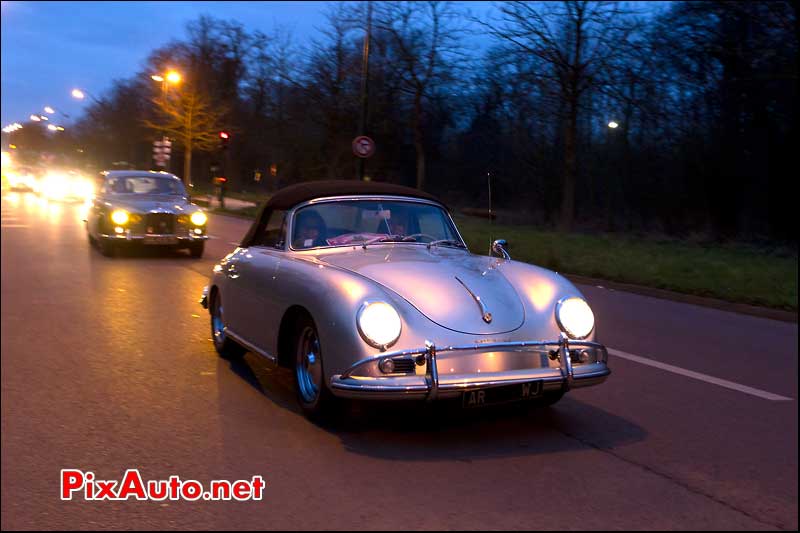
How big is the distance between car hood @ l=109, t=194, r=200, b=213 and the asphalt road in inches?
293

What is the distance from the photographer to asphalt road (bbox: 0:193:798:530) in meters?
3.62

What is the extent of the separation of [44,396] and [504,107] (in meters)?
29.3

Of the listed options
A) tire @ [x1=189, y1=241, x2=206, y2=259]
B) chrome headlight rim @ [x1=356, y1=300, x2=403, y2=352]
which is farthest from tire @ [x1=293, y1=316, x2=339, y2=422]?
tire @ [x1=189, y1=241, x2=206, y2=259]

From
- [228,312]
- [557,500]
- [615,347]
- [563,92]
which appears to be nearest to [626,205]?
[563,92]

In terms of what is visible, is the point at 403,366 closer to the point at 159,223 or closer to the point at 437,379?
the point at 437,379

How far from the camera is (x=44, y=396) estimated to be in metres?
5.44

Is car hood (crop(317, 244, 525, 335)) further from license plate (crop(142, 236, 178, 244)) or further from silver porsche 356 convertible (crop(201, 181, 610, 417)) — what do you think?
license plate (crop(142, 236, 178, 244))

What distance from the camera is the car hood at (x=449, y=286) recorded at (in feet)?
15.0

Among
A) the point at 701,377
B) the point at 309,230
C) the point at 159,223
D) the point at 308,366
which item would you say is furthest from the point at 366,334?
the point at 159,223

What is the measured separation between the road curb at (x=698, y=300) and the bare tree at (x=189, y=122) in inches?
1297

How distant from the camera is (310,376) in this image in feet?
16.8

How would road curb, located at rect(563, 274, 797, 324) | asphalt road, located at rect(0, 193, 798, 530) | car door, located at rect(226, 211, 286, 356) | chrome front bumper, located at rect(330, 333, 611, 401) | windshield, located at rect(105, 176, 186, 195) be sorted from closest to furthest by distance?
asphalt road, located at rect(0, 193, 798, 530) < chrome front bumper, located at rect(330, 333, 611, 401) < car door, located at rect(226, 211, 286, 356) < road curb, located at rect(563, 274, 797, 324) < windshield, located at rect(105, 176, 186, 195)

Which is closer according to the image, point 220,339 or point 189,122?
point 220,339

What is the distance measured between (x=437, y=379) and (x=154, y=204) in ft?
40.3
